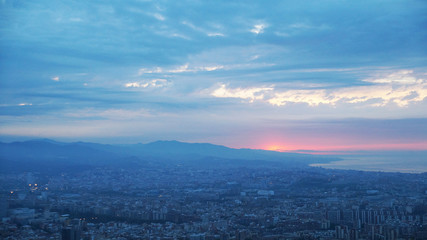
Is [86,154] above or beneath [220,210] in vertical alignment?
above

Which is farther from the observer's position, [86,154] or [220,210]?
[86,154]

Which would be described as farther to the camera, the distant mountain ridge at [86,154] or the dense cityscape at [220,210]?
the distant mountain ridge at [86,154]

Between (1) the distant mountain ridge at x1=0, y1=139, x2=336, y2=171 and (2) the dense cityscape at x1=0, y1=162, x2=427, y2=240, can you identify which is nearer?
(2) the dense cityscape at x1=0, y1=162, x2=427, y2=240

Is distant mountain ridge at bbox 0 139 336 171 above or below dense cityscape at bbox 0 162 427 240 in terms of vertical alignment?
above

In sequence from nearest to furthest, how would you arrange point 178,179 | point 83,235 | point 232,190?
point 83,235
point 232,190
point 178,179

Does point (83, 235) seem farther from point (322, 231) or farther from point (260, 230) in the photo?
point (322, 231)

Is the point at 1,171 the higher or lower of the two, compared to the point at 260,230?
higher

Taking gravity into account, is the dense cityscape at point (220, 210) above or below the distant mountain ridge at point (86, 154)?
below

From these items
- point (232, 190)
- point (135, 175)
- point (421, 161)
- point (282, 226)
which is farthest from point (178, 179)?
point (421, 161)
